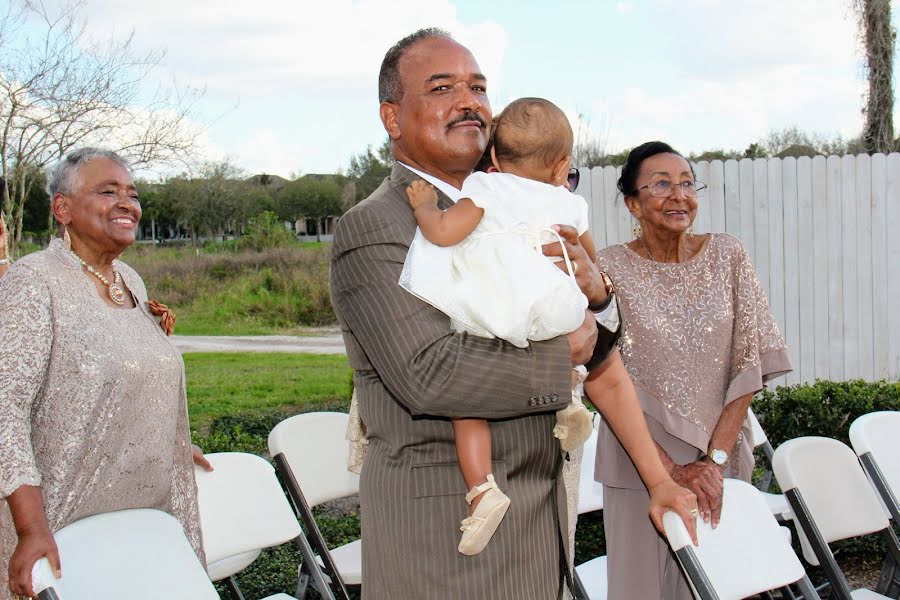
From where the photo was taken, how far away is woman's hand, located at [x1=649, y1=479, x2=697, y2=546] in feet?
8.11

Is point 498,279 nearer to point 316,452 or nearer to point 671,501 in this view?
point 671,501

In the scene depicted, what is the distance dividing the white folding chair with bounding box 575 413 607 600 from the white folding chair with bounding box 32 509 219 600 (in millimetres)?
1664

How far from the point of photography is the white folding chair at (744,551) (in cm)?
289

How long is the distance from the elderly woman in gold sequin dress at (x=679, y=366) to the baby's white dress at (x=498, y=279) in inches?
53.5

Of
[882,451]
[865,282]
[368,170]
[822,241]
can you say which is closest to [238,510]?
[882,451]

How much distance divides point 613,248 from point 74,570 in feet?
7.25

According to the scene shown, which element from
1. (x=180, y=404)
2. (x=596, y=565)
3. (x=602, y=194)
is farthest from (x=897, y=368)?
(x=180, y=404)

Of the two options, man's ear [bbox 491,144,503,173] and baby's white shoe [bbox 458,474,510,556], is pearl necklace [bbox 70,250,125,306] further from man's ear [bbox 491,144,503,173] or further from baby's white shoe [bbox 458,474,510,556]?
baby's white shoe [bbox 458,474,510,556]

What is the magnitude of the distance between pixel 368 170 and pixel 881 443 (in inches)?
1203

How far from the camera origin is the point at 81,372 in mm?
2705

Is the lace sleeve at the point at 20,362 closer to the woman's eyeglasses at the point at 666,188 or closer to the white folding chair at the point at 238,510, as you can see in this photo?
the white folding chair at the point at 238,510

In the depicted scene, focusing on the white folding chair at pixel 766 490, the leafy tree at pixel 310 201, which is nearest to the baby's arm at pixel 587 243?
the white folding chair at pixel 766 490

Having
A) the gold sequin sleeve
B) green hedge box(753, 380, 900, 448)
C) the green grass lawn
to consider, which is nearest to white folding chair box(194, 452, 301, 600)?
the gold sequin sleeve

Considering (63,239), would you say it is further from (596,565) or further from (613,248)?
(596,565)
